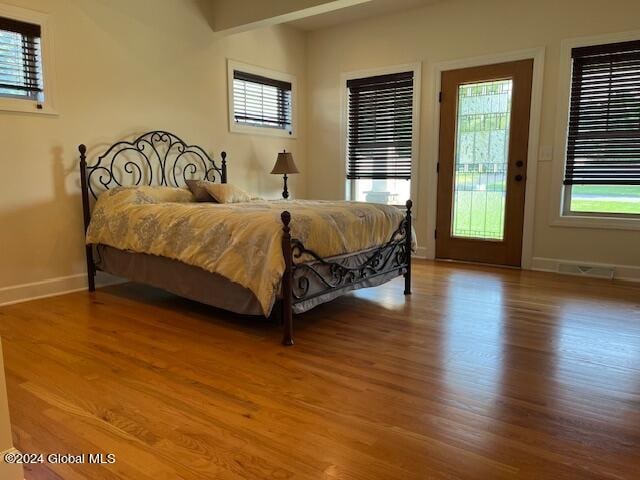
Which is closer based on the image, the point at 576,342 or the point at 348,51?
the point at 576,342

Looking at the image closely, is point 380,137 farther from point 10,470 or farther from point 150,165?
point 10,470

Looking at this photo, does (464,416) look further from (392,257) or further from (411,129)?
(411,129)

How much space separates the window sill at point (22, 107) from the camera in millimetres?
3352

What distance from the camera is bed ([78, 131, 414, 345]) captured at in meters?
2.68

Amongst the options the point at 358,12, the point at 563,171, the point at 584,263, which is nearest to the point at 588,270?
the point at 584,263

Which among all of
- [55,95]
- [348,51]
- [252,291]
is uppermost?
[348,51]

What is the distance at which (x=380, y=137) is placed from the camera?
5.59m

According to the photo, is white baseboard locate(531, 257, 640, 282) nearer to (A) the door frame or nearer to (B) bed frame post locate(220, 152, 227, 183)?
(A) the door frame

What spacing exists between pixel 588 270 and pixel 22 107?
5.04 m

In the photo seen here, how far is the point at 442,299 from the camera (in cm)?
361

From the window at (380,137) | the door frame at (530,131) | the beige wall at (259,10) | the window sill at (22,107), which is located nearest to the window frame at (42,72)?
the window sill at (22,107)

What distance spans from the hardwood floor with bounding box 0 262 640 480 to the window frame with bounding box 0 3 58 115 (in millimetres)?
1482

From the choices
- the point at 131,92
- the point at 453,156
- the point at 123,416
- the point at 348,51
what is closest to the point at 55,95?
the point at 131,92

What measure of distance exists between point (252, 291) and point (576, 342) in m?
1.90
